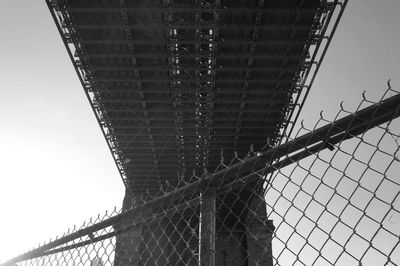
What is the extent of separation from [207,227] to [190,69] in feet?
34.1

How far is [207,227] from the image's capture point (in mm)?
2238

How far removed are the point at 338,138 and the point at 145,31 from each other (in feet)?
33.6

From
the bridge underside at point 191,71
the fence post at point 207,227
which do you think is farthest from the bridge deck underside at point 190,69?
the fence post at point 207,227

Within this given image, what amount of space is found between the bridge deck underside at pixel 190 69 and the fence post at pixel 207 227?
8.81 meters

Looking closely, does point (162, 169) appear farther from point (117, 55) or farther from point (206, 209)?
point (206, 209)

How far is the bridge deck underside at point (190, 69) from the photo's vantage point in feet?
34.6

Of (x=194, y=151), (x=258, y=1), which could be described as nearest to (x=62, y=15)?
(x=258, y=1)

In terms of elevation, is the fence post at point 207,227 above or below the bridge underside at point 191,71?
below

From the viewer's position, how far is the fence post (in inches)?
83.4

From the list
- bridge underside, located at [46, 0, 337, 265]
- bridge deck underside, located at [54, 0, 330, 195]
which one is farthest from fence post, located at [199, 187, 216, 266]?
bridge deck underside, located at [54, 0, 330, 195]

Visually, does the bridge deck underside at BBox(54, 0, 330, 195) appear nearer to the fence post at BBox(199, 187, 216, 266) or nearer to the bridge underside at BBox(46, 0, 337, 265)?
the bridge underside at BBox(46, 0, 337, 265)

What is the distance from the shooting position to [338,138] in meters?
1.92

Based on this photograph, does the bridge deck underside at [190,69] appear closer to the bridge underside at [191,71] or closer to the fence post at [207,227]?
the bridge underside at [191,71]

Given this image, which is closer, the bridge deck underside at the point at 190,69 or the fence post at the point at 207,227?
the fence post at the point at 207,227
